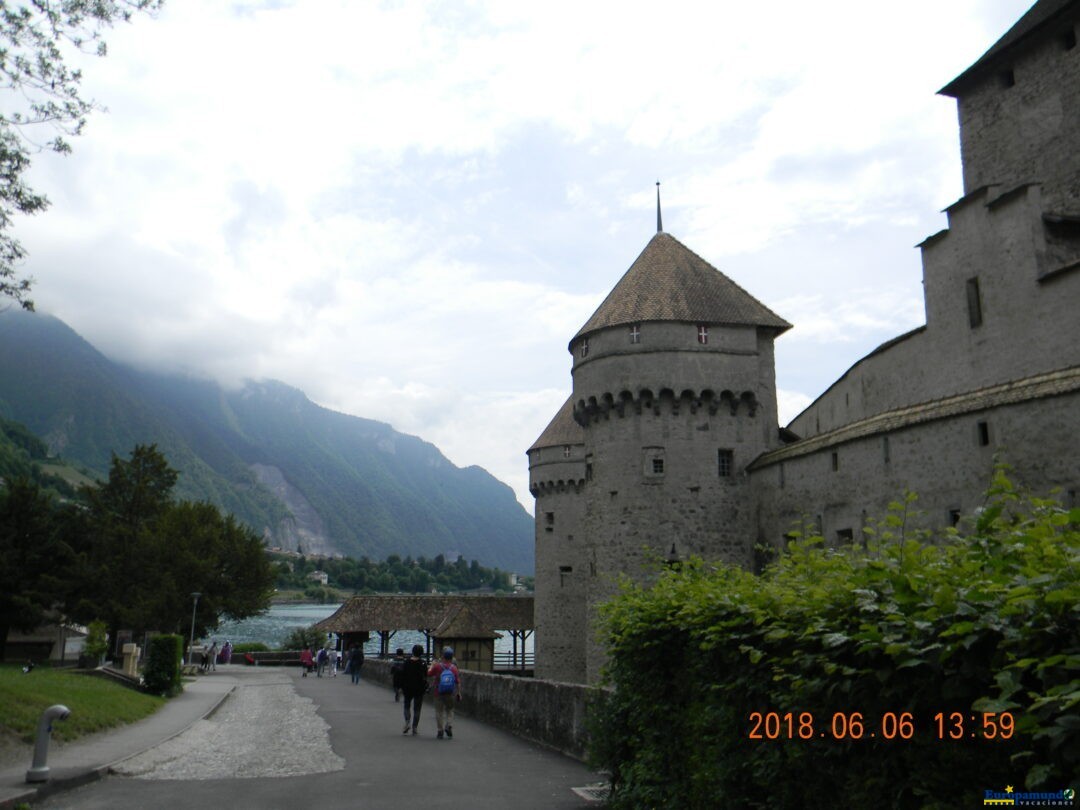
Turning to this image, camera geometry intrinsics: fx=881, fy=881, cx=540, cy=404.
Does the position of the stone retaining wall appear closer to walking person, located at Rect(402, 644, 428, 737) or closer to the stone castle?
walking person, located at Rect(402, 644, 428, 737)

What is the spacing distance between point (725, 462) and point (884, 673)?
1009 inches

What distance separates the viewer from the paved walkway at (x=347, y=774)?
10109 mm

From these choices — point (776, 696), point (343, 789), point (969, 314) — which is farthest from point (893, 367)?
point (776, 696)

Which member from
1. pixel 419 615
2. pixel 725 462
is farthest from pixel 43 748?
pixel 419 615

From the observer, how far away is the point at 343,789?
10.9 m

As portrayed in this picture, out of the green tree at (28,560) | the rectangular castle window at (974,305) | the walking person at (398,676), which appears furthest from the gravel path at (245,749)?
the green tree at (28,560)

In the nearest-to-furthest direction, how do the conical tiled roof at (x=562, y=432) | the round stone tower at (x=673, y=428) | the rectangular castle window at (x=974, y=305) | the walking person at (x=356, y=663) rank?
the rectangular castle window at (x=974, y=305), the round stone tower at (x=673, y=428), the walking person at (x=356, y=663), the conical tiled roof at (x=562, y=432)

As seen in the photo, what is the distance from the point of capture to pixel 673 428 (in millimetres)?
29438

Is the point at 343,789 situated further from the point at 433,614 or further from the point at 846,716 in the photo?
the point at 433,614

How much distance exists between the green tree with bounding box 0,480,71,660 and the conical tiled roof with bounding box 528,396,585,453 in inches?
1035

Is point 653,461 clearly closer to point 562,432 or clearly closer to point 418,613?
point 562,432

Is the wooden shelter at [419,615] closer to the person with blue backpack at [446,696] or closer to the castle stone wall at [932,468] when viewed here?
the castle stone wall at [932,468]

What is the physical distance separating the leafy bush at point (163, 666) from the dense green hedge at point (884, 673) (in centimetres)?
2078

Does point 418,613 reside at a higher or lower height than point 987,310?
lower
